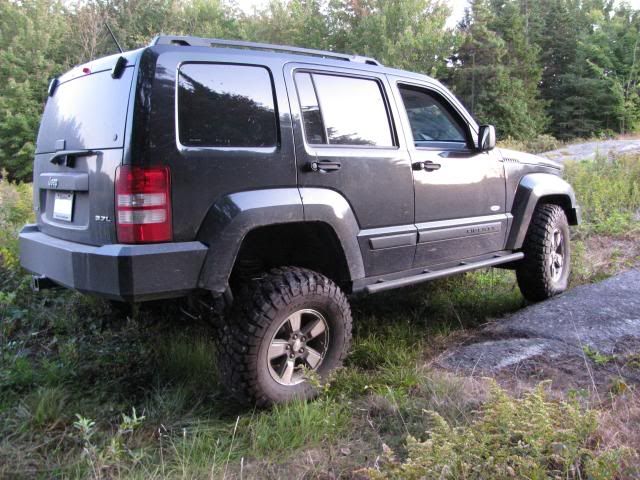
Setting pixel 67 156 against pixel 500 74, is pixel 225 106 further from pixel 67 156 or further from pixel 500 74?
pixel 500 74

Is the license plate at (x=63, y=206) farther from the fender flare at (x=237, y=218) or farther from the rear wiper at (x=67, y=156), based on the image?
the fender flare at (x=237, y=218)

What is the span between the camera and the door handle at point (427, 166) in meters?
3.76

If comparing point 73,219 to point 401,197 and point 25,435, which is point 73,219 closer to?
point 25,435

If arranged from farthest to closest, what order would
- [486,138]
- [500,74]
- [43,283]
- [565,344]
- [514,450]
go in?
[500,74], [486,138], [565,344], [43,283], [514,450]

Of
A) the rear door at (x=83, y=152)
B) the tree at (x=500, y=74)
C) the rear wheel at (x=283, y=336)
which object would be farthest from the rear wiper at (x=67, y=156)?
the tree at (x=500, y=74)

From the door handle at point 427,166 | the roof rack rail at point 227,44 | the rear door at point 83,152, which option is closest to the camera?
the rear door at point 83,152

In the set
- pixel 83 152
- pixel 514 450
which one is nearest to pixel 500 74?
pixel 83 152

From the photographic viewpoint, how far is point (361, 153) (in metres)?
3.45

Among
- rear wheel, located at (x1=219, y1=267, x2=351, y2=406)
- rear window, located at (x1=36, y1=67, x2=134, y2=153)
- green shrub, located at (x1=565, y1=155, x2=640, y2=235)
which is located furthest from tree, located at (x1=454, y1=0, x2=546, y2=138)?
rear window, located at (x1=36, y1=67, x2=134, y2=153)

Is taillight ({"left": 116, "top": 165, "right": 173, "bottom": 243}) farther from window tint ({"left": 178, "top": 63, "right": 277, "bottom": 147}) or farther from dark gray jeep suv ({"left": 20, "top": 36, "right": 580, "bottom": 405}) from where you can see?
window tint ({"left": 178, "top": 63, "right": 277, "bottom": 147})

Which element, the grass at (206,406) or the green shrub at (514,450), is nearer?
the green shrub at (514,450)

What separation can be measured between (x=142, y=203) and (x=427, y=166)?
6.63ft

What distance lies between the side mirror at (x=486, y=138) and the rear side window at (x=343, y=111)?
930mm

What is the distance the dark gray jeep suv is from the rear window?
0.04 feet
